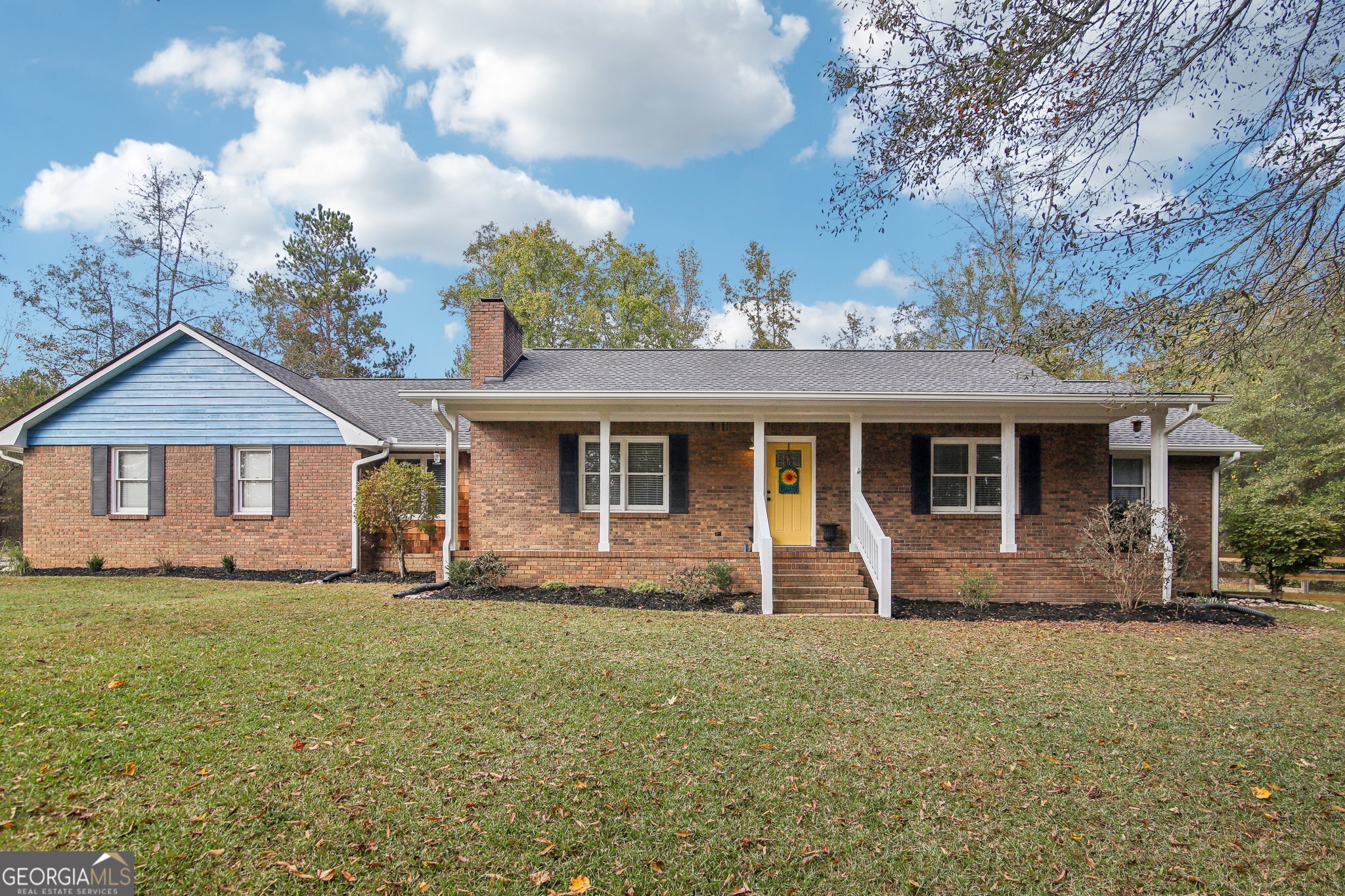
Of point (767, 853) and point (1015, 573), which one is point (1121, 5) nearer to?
point (767, 853)

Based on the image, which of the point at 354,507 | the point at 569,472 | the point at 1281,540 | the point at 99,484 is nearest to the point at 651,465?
the point at 569,472

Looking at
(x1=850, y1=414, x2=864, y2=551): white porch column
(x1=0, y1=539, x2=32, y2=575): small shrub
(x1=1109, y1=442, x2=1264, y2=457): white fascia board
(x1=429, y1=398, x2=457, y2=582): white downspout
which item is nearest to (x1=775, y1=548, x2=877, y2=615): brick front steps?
(x1=850, y1=414, x2=864, y2=551): white porch column

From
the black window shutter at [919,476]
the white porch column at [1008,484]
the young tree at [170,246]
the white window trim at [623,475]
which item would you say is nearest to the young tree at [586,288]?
the young tree at [170,246]

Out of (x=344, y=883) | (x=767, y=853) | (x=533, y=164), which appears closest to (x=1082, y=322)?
(x=767, y=853)

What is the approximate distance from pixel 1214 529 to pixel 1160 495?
11.6ft

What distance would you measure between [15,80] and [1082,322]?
16.2 metres

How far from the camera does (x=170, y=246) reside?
22.4m

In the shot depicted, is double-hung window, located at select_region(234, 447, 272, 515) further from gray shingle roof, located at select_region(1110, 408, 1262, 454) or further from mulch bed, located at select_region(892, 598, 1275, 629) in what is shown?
gray shingle roof, located at select_region(1110, 408, 1262, 454)

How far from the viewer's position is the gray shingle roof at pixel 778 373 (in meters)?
10.8

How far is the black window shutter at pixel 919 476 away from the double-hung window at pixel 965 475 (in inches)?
5.5

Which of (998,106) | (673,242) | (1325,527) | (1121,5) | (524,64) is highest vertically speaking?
(673,242)

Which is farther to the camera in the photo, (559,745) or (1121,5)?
(1121,5)

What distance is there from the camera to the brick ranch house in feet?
32.6

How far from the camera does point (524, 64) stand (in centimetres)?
982
